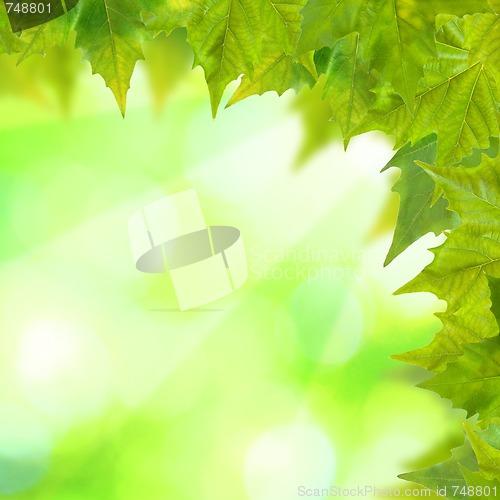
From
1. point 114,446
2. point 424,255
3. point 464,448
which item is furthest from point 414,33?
point 114,446

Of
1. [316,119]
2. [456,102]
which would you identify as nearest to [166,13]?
[456,102]

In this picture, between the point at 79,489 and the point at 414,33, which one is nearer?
the point at 414,33

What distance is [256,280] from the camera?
5.82ft

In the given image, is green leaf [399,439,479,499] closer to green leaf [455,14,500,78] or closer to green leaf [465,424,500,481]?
green leaf [465,424,500,481]

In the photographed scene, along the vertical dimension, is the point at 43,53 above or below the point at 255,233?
above

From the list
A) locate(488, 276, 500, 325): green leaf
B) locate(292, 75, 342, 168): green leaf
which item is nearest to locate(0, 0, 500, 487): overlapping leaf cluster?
locate(488, 276, 500, 325): green leaf

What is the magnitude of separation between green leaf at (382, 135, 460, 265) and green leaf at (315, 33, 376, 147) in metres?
0.03

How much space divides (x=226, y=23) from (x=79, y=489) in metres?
1.81

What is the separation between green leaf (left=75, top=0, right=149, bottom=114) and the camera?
0.76ft

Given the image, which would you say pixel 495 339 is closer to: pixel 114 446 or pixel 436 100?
pixel 436 100

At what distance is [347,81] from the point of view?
264 mm

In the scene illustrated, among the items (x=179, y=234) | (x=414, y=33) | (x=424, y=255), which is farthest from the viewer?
(x=179, y=234)

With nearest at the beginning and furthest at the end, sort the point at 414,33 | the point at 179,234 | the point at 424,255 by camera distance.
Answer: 1. the point at 414,33
2. the point at 424,255
3. the point at 179,234

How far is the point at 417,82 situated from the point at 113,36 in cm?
11
